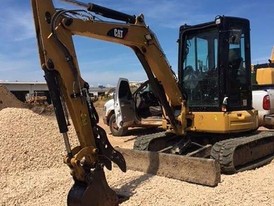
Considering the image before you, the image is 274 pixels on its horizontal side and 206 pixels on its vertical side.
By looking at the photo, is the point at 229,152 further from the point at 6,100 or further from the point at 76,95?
the point at 6,100

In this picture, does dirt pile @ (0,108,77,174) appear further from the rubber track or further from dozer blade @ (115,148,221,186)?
the rubber track

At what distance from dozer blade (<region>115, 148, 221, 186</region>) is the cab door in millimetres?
4681

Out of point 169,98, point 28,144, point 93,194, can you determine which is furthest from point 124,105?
point 93,194

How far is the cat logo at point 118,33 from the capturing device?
5.97 m

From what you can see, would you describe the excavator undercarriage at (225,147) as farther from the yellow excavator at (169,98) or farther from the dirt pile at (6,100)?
the dirt pile at (6,100)

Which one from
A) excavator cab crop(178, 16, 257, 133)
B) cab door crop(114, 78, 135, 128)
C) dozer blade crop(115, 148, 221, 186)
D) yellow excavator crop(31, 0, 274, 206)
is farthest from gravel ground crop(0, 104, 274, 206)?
cab door crop(114, 78, 135, 128)

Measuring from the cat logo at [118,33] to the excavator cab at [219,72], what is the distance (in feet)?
5.99

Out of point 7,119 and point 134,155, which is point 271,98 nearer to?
point 134,155

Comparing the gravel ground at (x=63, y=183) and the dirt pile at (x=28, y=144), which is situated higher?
the dirt pile at (x=28, y=144)

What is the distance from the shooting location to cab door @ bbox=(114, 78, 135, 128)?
39.8 feet

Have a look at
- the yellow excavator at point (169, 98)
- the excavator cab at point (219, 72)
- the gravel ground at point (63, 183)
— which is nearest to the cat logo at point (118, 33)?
the yellow excavator at point (169, 98)

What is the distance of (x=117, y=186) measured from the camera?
640 cm

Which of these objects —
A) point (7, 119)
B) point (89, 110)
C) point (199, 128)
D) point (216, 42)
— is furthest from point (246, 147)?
point (7, 119)

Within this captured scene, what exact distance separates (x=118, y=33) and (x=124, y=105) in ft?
20.2
